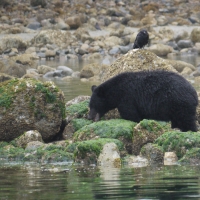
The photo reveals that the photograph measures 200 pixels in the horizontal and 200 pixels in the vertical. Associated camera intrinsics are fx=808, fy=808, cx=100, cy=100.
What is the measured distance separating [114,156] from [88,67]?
17.4 meters

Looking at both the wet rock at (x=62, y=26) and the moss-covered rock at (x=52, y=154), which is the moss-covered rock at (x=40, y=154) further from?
the wet rock at (x=62, y=26)

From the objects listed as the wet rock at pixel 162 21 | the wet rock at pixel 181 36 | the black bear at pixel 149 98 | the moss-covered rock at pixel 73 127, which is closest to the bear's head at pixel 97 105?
the black bear at pixel 149 98

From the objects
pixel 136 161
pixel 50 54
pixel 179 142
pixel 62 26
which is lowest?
pixel 62 26

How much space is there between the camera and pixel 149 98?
12.8m

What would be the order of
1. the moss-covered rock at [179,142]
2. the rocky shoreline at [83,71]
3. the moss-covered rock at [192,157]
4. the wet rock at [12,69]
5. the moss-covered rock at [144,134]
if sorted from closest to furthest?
the moss-covered rock at [192,157] → the moss-covered rock at [179,142] → the rocky shoreline at [83,71] → the moss-covered rock at [144,134] → the wet rock at [12,69]

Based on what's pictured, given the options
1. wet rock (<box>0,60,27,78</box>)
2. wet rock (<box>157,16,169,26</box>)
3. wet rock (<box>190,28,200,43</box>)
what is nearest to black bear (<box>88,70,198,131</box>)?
wet rock (<box>0,60,27,78</box>)

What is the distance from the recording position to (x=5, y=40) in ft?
128

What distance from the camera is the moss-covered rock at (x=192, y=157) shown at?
1043cm

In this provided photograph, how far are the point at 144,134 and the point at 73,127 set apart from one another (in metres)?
2.32

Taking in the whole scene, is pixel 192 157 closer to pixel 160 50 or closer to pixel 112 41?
pixel 160 50

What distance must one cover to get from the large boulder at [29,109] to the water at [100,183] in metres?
2.18

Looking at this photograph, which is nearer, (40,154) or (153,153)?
(153,153)

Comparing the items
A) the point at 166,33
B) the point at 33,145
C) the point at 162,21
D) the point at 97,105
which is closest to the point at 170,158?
the point at 33,145

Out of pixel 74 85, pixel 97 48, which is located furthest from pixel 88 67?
pixel 97 48
